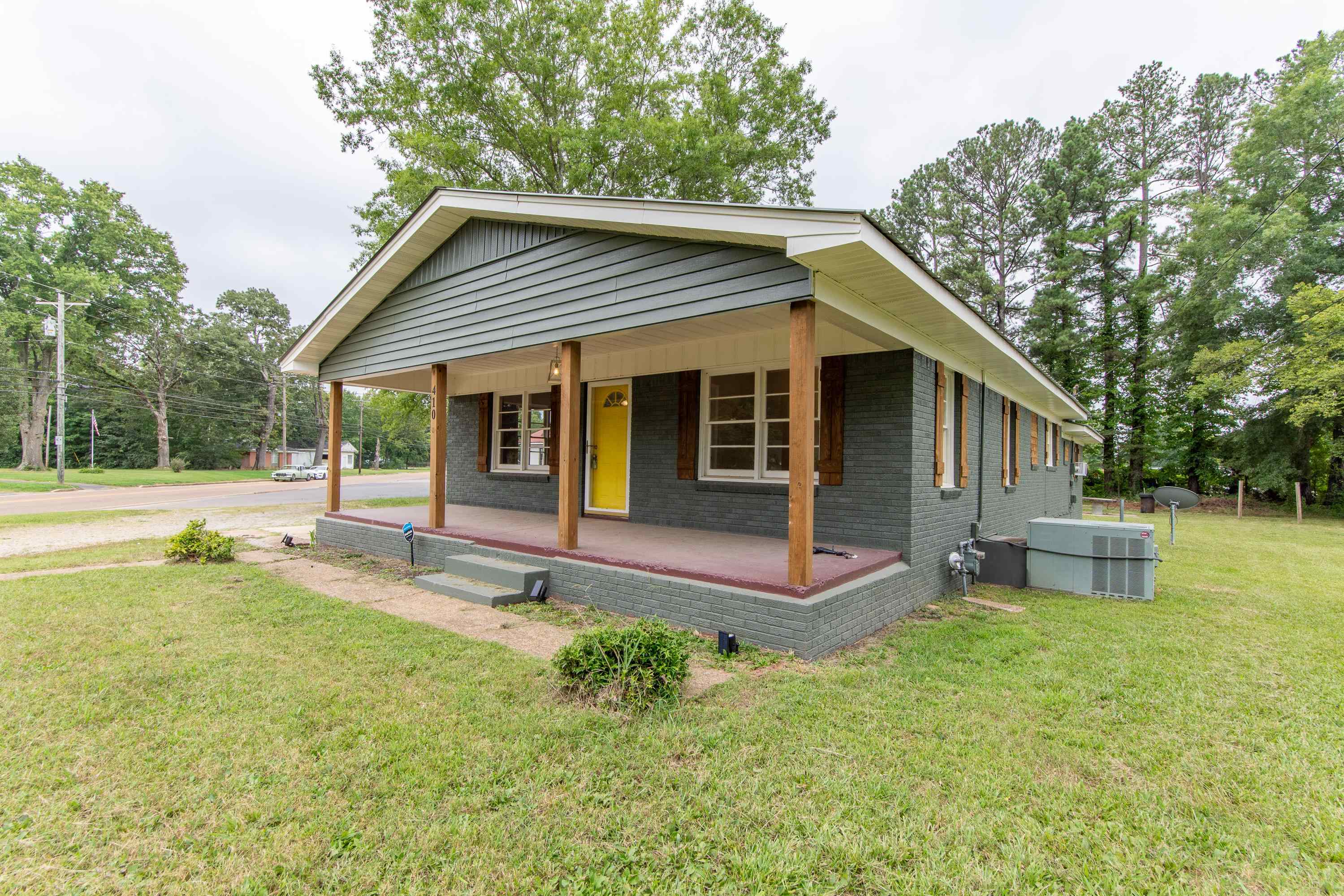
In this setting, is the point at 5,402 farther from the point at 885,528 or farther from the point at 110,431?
the point at 885,528

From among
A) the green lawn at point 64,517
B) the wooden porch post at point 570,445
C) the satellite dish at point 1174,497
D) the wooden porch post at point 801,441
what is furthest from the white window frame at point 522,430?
the satellite dish at point 1174,497

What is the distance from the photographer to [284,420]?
40.1 meters

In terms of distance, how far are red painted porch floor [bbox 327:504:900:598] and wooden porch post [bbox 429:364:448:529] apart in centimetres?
24

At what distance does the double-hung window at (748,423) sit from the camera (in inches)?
255

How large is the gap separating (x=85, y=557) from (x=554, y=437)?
6.33 meters

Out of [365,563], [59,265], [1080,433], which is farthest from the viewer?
[59,265]

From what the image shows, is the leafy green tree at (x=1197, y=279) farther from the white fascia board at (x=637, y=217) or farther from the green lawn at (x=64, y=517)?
the green lawn at (x=64, y=517)

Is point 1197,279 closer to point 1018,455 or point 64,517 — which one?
point 1018,455

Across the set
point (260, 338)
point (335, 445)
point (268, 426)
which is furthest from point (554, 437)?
point (260, 338)

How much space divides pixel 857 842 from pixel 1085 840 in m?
0.84

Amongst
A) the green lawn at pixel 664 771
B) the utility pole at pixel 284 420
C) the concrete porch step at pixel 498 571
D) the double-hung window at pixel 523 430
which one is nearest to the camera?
the green lawn at pixel 664 771

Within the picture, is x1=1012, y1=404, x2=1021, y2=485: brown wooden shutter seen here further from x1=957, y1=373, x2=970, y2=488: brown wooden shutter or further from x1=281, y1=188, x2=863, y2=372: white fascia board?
x1=281, y1=188, x2=863, y2=372: white fascia board

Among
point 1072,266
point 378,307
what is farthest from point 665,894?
point 1072,266

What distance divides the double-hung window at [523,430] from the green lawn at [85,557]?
16.0 ft
